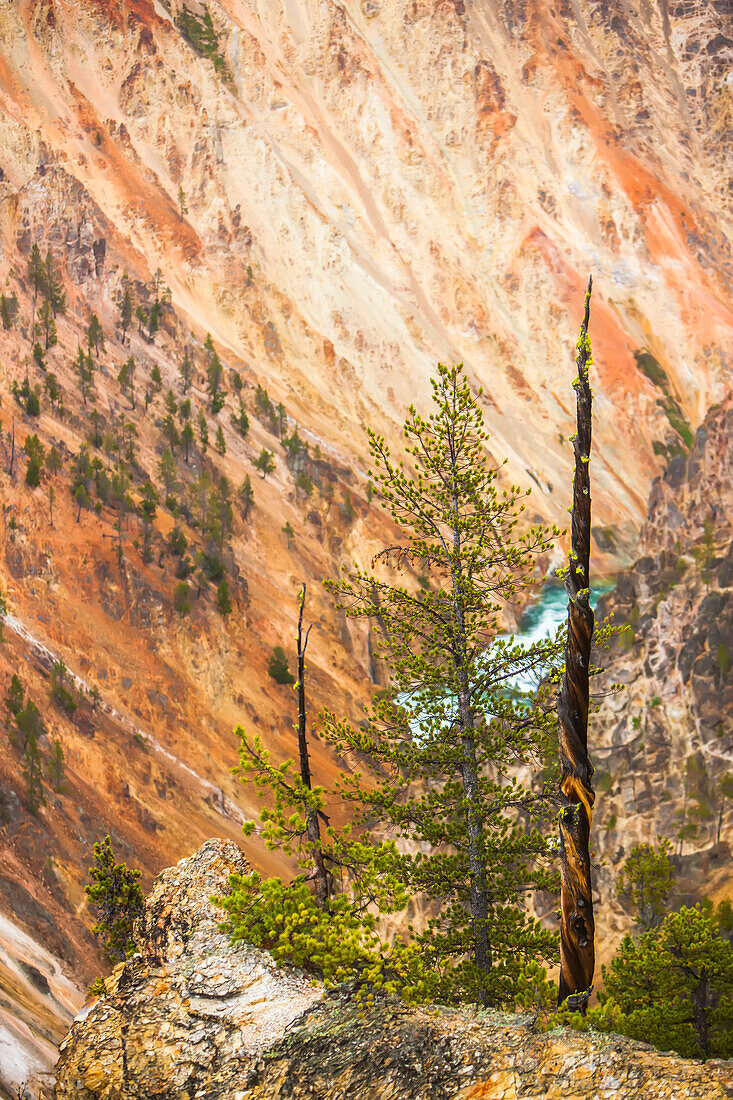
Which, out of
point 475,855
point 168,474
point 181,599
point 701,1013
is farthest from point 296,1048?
point 168,474

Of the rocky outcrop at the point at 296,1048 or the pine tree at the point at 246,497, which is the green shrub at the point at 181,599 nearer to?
the pine tree at the point at 246,497

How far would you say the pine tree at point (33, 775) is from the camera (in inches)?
1366

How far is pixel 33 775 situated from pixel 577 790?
3172 cm

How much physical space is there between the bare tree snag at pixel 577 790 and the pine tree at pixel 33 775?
1184 inches

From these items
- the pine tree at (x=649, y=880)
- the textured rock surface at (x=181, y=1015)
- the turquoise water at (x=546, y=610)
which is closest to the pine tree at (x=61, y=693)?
the pine tree at (x=649, y=880)

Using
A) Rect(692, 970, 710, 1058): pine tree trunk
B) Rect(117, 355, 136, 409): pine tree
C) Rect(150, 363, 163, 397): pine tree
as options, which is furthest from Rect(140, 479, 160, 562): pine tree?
Rect(692, 970, 710, 1058): pine tree trunk

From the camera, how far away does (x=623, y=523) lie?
79.6 meters

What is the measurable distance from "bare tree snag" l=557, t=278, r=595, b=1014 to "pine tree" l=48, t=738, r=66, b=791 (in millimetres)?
31783

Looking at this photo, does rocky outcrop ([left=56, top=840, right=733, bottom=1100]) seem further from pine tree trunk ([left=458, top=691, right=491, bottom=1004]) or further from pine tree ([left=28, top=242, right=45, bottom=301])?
pine tree ([left=28, top=242, right=45, bottom=301])

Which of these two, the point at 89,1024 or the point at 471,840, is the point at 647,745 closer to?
Result: the point at 471,840

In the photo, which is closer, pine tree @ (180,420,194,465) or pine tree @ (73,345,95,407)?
pine tree @ (73,345,95,407)

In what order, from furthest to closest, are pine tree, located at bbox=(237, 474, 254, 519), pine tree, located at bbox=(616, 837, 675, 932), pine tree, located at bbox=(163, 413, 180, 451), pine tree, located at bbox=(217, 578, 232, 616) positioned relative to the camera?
pine tree, located at bbox=(237, 474, 254, 519) < pine tree, located at bbox=(163, 413, 180, 451) < pine tree, located at bbox=(217, 578, 232, 616) < pine tree, located at bbox=(616, 837, 675, 932)

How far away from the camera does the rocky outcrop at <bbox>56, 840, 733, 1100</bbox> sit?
7.44 meters

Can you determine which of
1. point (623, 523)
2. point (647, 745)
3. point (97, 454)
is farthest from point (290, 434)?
point (647, 745)
